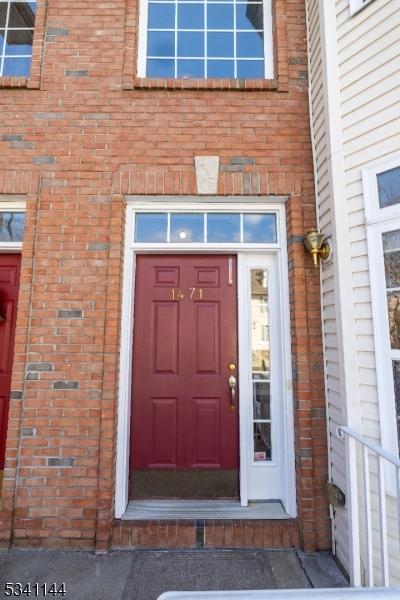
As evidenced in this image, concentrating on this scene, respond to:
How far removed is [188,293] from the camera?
302 cm

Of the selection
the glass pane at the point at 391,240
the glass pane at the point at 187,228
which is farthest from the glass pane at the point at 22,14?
the glass pane at the point at 391,240

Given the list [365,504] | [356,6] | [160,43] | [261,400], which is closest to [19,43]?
[160,43]

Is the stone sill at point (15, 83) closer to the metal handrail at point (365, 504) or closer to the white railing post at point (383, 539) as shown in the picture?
Answer: the metal handrail at point (365, 504)

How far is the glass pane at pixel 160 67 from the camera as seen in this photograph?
126 inches

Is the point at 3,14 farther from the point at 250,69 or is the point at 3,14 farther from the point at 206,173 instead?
the point at 206,173

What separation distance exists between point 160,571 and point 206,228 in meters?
2.64

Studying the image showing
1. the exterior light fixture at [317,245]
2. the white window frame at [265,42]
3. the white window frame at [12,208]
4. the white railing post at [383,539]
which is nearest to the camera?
the white railing post at [383,539]

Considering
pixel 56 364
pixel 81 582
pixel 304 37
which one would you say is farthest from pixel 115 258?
pixel 304 37

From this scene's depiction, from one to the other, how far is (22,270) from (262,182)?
7.18 ft

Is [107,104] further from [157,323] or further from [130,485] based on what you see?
[130,485]

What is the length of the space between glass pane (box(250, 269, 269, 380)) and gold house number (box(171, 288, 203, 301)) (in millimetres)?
491

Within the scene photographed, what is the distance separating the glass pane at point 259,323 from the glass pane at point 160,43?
2.33 m

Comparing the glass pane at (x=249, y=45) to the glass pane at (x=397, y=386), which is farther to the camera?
the glass pane at (x=249, y=45)

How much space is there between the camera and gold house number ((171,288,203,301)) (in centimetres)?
301
